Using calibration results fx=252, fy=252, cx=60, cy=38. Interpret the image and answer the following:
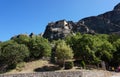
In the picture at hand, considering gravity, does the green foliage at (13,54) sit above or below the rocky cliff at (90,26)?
below

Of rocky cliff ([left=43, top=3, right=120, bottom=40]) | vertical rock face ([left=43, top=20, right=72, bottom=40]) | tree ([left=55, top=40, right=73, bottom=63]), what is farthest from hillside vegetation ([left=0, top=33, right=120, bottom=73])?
rocky cliff ([left=43, top=3, right=120, bottom=40])

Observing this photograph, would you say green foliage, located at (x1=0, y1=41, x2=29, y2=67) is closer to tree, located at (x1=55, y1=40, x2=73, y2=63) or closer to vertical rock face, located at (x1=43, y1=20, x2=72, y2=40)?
tree, located at (x1=55, y1=40, x2=73, y2=63)

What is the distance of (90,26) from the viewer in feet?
513

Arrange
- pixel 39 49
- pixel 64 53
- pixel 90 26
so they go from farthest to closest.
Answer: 1. pixel 90 26
2. pixel 39 49
3. pixel 64 53

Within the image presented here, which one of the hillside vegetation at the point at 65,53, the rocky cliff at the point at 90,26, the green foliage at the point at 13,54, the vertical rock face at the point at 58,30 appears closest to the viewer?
the hillside vegetation at the point at 65,53

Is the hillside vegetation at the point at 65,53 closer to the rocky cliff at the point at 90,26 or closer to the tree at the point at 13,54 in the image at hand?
the tree at the point at 13,54

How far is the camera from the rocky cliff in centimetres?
13062

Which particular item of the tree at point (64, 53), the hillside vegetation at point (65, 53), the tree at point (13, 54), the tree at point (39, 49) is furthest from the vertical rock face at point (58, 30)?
the tree at point (64, 53)

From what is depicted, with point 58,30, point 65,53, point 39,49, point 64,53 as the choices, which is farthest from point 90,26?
point 65,53

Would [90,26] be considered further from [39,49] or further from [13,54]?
[13,54]

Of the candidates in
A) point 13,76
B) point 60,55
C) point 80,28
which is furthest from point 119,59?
point 80,28

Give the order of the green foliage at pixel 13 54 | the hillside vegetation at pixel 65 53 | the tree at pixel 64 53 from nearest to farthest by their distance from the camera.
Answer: the tree at pixel 64 53 < the hillside vegetation at pixel 65 53 < the green foliage at pixel 13 54

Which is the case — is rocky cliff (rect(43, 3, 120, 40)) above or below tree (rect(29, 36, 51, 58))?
above

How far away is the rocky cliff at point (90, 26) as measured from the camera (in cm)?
13062
